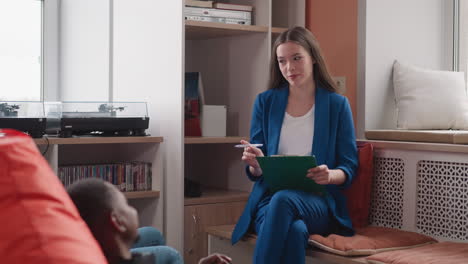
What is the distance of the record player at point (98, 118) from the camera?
287 centimetres

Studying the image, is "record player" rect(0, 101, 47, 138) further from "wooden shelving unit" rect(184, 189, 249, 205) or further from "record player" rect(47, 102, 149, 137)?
"wooden shelving unit" rect(184, 189, 249, 205)

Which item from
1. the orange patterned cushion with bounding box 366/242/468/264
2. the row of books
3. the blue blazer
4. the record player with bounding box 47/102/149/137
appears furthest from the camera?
the row of books

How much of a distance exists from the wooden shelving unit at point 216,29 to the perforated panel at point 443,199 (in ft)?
3.33

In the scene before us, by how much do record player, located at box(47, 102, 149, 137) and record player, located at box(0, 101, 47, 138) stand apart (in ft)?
0.33

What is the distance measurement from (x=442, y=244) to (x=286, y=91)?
2.77 ft

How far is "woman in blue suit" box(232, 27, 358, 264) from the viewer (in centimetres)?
251

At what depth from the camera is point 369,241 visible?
2439 mm

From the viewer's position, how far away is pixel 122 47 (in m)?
3.40

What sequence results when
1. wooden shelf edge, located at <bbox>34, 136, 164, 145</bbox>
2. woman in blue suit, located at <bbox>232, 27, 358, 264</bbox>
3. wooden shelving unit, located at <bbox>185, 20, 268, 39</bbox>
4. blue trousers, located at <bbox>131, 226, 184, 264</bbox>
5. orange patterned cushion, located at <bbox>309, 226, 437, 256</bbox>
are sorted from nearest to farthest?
blue trousers, located at <bbox>131, 226, 184, 264</bbox> < orange patterned cushion, located at <bbox>309, 226, 437, 256</bbox> < woman in blue suit, located at <bbox>232, 27, 358, 264</bbox> < wooden shelf edge, located at <bbox>34, 136, 164, 145</bbox> < wooden shelving unit, located at <bbox>185, 20, 268, 39</bbox>

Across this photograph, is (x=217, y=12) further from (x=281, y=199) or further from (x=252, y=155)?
(x=281, y=199)

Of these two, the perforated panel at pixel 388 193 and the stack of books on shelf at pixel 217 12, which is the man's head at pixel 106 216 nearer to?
the perforated panel at pixel 388 193

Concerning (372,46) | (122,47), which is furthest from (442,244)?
(122,47)

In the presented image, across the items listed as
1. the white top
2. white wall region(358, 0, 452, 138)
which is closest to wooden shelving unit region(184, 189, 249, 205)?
the white top

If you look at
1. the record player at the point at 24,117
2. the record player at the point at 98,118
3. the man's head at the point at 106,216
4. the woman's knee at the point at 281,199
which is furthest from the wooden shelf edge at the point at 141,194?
the man's head at the point at 106,216
